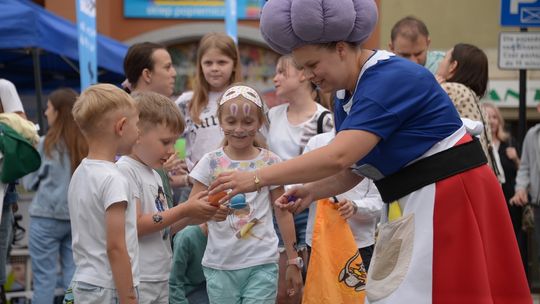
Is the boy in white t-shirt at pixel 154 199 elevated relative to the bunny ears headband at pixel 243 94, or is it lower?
lower

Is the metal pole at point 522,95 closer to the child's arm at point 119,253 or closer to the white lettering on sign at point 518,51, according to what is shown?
the white lettering on sign at point 518,51

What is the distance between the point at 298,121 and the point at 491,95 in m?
11.7

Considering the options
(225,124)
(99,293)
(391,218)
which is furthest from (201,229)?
(391,218)

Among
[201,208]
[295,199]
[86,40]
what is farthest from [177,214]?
[86,40]

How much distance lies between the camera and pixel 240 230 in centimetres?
567

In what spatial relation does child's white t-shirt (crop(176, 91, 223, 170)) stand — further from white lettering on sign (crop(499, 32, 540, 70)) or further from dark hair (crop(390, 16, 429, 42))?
white lettering on sign (crop(499, 32, 540, 70))

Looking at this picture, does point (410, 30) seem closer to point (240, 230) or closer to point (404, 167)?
point (240, 230)

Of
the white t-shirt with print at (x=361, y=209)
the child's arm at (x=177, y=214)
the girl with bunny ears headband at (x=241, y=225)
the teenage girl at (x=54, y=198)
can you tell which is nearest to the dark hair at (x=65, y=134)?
the teenage girl at (x=54, y=198)

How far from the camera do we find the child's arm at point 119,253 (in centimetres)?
448

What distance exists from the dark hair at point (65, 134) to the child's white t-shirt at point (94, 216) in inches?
182

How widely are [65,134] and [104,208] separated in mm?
4851

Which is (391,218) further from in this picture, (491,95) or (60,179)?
(491,95)

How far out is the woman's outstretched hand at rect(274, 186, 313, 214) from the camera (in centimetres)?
429

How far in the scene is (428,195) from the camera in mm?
3908
